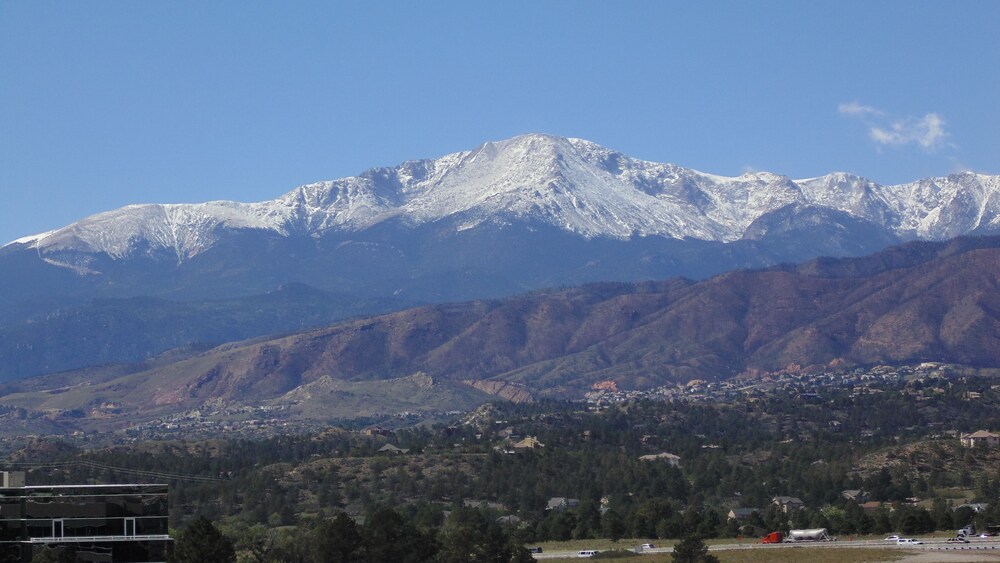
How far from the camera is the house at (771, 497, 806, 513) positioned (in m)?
161

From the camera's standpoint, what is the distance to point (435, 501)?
17600 cm

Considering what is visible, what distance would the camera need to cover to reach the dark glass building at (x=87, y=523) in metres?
88.8

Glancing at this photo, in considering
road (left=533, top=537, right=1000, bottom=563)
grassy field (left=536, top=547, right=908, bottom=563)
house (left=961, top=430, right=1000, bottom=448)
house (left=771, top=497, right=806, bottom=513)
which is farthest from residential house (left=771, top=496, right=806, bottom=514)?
grassy field (left=536, top=547, right=908, bottom=563)

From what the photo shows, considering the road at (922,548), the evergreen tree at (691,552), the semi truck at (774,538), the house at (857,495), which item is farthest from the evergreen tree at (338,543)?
the house at (857,495)

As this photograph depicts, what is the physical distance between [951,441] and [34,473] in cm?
10346

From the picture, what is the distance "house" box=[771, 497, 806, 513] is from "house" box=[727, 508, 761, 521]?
251cm

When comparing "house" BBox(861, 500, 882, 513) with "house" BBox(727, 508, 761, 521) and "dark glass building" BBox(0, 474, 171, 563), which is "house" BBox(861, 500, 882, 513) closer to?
"house" BBox(727, 508, 761, 521)

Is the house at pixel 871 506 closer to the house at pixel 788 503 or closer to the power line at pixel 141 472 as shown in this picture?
the house at pixel 788 503

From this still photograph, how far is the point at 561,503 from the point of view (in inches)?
6762

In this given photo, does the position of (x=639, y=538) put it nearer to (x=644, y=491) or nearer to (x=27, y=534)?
(x=644, y=491)

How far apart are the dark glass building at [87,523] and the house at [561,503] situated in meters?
78.4

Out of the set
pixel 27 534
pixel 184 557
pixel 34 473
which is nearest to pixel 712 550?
pixel 184 557

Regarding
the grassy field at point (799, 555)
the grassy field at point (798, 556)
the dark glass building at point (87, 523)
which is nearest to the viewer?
the dark glass building at point (87, 523)

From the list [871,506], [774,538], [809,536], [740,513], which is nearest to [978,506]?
[871,506]
